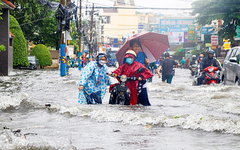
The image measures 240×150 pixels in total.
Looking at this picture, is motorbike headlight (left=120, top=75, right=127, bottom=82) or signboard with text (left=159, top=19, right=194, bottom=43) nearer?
motorbike headlight (left=120, top=75, right=127, bottom=82)

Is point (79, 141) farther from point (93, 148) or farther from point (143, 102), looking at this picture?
point (143, 102)

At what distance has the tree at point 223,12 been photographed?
94.3ft

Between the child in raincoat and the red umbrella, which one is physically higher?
the red umbrella

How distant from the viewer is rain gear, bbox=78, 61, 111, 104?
316 inches

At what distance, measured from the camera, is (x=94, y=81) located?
818 cm

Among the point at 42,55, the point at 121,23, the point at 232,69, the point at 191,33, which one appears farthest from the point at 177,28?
the point at 121,23

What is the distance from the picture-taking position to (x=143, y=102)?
8383 millimetres

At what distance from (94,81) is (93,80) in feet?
0.10

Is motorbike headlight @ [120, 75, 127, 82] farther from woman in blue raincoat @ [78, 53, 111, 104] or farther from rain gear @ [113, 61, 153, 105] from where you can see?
woman in blue raincoat @ [78, 53, 111, 104]

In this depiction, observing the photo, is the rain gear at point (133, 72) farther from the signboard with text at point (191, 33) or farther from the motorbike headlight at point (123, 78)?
the signboard with text at point (191, 33)

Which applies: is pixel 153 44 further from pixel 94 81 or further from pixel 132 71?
pixel 94 81

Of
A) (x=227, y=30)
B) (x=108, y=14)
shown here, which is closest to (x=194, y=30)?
(x=227, y=30)

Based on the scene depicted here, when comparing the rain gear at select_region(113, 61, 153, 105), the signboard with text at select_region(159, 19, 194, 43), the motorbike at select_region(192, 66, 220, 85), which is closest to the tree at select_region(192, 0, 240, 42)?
the motorbike at select_region(192, 66, 220, 85)

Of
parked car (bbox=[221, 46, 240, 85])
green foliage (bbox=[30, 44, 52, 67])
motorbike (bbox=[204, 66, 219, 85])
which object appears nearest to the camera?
parked car (bbox=[221, 46, 240, 85])
